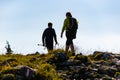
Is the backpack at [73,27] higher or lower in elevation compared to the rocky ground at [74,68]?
higher

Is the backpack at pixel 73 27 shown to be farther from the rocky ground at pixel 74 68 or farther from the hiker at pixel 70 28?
the rocky ground at pixel 74 68

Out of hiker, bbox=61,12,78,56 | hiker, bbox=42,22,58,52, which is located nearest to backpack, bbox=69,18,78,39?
hiker, bbox=61,12,78,56

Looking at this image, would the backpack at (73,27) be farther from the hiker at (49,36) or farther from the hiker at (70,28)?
the hiker at (49,36)

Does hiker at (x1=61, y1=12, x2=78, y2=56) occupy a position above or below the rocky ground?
above

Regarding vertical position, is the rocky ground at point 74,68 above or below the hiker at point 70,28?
below

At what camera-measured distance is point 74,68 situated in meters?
21.1

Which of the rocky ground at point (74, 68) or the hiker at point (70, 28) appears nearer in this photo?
the rocky ground at point (74, 68)

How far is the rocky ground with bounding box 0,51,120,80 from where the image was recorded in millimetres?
18438

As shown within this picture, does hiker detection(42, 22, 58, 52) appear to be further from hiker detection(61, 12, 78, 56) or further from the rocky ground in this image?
the rocky ground

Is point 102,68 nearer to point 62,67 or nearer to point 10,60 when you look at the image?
point 62,67

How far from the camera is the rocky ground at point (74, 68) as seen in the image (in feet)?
60.5

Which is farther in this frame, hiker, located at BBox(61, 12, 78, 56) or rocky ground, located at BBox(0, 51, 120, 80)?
hiker, located at BBox(61, 12, 78, 56)

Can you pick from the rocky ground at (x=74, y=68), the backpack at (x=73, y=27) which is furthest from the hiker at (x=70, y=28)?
the rocky ground at (x=74, y=68)

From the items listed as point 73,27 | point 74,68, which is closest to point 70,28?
point 73,27
